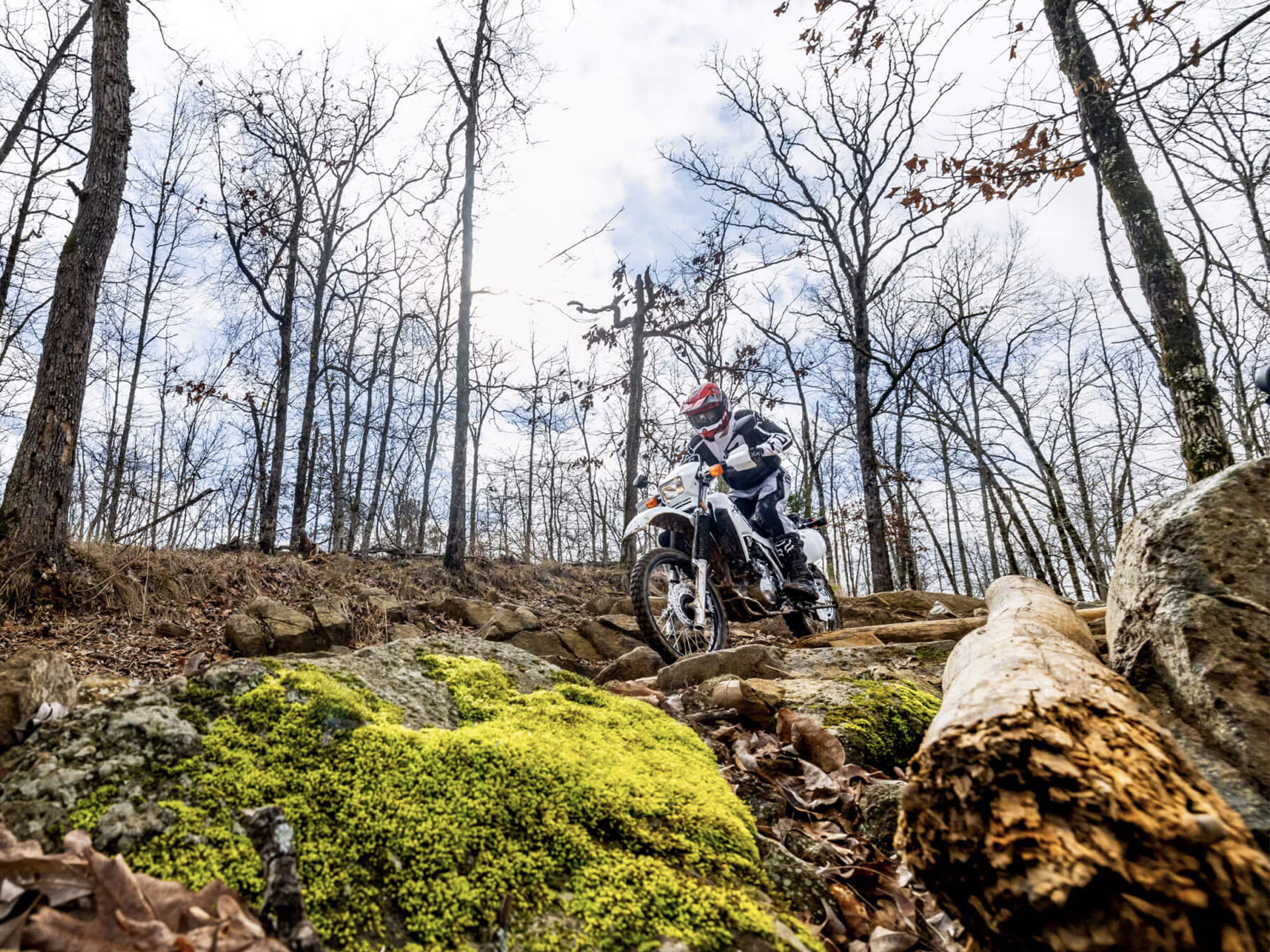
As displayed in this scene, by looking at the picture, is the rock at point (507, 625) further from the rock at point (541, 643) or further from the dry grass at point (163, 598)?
the dry grass at point (163, 598)

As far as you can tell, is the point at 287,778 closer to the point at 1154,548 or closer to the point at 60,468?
the point at 1154,548

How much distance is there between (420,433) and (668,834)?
26.5 meters

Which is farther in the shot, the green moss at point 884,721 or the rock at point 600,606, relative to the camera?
the rock at point 600,606

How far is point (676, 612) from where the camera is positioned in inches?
215

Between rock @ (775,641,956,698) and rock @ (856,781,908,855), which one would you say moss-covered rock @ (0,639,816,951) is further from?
rock @ (775,641,956,698)

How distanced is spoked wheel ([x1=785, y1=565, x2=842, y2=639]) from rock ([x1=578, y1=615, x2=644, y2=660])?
1.82m

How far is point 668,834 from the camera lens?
4.94 ft

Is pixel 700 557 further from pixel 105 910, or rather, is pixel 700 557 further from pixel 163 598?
pixel 163 598

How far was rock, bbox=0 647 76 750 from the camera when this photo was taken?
1.31m

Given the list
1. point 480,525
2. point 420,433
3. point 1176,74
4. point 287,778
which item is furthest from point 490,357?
point 287,778

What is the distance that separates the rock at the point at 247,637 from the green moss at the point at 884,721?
4581 millimetres

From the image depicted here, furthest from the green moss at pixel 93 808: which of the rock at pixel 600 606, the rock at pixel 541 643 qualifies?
the rock at pixel 600 606

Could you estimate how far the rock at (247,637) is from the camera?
4785mm

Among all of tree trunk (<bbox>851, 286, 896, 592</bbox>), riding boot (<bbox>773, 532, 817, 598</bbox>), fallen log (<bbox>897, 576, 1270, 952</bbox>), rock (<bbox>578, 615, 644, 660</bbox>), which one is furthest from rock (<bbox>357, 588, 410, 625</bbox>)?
tree trunk (<bbox>851, 286, 896, 592</bbox>)
